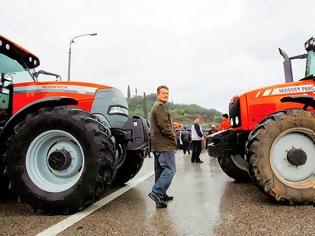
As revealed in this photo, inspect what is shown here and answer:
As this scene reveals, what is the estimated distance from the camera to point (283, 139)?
19.4 feet

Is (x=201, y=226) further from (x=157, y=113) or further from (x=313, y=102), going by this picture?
(x=313, y=102)

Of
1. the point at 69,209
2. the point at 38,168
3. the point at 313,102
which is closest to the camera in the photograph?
the point at 69,209

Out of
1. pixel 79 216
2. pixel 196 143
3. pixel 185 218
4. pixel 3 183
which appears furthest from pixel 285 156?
pixel 196 143

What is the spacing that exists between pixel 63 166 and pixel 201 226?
2.11m

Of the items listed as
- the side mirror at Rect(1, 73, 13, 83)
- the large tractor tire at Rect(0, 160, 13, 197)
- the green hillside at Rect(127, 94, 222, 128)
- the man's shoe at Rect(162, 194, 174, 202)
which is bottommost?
the man's shoe at Rect(162, 194, 174, 202)

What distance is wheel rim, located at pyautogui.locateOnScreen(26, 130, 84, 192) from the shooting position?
5539 mm

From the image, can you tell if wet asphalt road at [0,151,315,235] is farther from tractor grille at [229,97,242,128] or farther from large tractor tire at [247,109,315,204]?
tractor grille at [229,97,242,128]

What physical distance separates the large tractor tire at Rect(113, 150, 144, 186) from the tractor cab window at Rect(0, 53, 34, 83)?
224 cm

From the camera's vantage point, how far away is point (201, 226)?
4535 mm

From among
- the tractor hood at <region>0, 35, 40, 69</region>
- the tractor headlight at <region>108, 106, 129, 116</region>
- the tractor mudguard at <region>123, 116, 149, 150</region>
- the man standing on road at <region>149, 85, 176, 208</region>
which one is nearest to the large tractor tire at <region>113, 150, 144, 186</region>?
the tractor headlight at <region>108, 106, 129, 116</region>

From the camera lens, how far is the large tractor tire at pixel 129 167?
7.59m

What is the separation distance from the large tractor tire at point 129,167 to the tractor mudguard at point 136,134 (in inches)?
54.6

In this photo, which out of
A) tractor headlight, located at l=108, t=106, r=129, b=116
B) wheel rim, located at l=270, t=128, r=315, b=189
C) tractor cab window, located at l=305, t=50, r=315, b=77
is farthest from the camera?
tractor cab window, located at l=305, t=50, r=315, b=77

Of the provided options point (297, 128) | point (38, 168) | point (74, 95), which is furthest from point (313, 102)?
point (38, 168)
